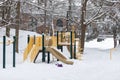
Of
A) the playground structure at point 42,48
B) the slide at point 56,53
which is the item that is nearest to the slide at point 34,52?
the playground structure at point 42,48

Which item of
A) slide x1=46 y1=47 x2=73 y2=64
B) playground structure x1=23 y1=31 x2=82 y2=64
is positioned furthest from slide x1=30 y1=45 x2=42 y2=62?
slide x1=46 y1=47 x2=73 y2=64

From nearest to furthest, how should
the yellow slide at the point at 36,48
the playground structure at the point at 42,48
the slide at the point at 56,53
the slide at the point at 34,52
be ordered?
the slide at the point at 34,52
the yellow slide at the point at 36,48
the playground structure at the point at 42,48
the slide at the point at 56,53

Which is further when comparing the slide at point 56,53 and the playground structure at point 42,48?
the slide at point 56,53

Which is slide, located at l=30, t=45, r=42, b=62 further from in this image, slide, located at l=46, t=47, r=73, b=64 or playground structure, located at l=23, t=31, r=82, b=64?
slide, located at l=46, t=47, r=73, b=64

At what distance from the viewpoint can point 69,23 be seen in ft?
127

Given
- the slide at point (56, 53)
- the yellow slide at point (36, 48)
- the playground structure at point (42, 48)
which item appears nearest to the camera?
the yellow slide at point (36, 48)

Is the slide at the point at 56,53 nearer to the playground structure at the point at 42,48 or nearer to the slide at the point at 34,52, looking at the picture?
the playground structure at the point at 42,48

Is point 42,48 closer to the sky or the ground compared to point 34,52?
closer to the sky

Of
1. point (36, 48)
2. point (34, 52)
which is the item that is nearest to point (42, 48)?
point (36, 48)

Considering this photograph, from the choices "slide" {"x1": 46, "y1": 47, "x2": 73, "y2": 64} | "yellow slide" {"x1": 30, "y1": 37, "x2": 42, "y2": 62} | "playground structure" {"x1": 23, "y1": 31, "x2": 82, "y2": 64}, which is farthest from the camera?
"slide" {"x1": 46, "y1": 47, "x2": 73, "y2": 64}

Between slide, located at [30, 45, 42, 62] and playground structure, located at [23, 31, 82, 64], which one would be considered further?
playground structure, located at [23, 31, 82, 64]

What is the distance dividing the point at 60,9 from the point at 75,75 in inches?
979

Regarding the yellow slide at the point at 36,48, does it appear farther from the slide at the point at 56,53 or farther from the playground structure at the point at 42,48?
the slide at the point at 56,53

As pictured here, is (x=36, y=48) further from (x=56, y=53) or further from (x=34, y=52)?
(x=56, y=53)
